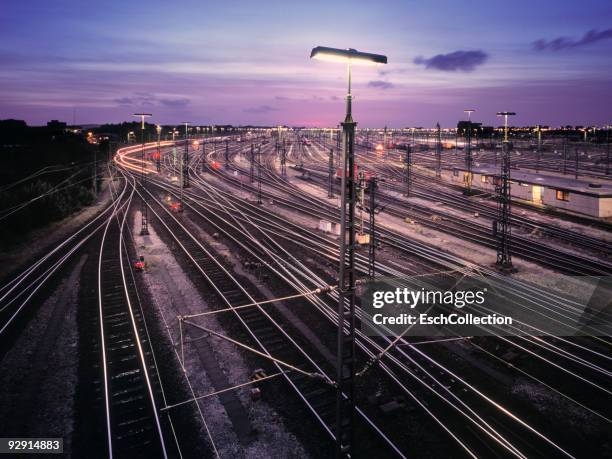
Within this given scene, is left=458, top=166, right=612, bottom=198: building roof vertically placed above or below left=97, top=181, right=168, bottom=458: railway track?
above

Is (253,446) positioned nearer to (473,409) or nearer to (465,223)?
(473,409)

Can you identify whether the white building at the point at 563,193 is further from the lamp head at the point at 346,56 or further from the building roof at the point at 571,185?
the lamp head at the point at 346,56

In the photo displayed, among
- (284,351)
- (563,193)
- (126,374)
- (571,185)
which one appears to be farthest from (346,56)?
(571,185)

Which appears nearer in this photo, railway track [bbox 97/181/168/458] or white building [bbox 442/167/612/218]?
railway track [bbox 97/181/168/458]

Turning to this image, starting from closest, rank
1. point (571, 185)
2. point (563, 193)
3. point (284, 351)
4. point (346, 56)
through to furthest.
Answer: point (346, 56), point (284, 351), point (563, 193), point (571, 185)

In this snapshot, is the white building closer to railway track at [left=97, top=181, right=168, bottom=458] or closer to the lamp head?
railway track at [left=97, top=181, right=168, bottom=458]

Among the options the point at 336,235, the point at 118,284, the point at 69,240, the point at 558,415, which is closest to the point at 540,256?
the point at 336,235

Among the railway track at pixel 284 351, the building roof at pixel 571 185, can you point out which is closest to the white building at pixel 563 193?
the building roof at pixel 571 185

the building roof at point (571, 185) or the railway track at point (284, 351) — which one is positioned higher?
the building roof at point (571, 185)

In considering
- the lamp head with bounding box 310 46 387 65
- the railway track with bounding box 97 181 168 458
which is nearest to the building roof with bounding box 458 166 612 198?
the lamp head with bounding box 310 46 387 65

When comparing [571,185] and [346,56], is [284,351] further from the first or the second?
[571,185]

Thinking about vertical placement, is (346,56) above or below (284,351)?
above

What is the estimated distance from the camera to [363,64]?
27.8 feet

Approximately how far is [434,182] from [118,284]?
49.6 m
